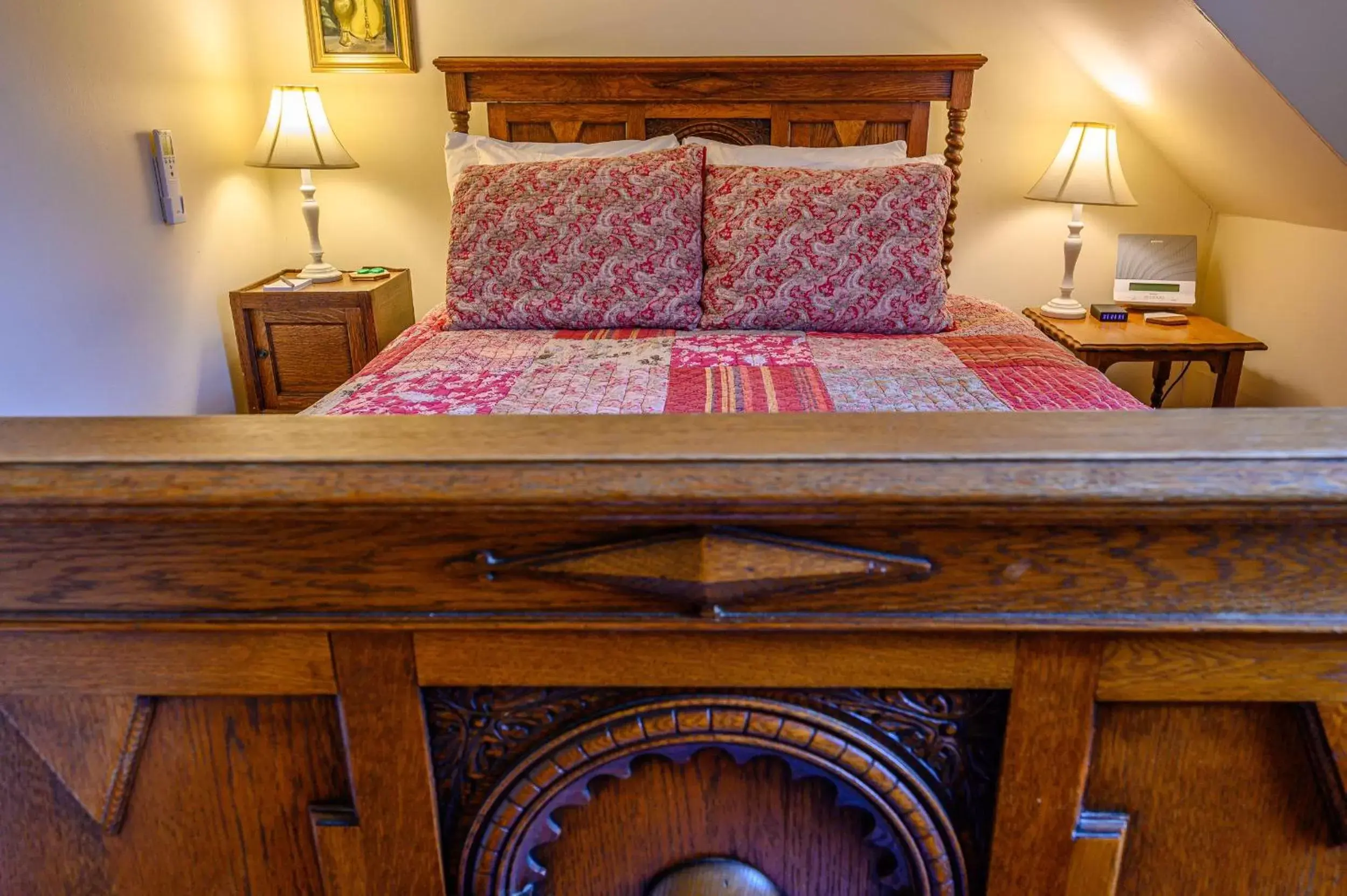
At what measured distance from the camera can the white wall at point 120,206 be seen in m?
2.05

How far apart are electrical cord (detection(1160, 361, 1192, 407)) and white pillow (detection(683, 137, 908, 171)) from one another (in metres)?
1.26

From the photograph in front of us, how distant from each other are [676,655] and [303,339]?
7.82 feet

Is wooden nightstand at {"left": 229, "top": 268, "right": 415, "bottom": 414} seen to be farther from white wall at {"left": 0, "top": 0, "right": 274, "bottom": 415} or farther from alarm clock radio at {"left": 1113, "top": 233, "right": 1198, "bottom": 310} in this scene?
alarm clock radio at {"left": 1113, "top": 233, "right": 1198, "bottom": 310}

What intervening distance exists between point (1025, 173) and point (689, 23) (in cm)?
115

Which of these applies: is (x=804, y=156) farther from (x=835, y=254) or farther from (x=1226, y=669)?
(x=1226, y=669)

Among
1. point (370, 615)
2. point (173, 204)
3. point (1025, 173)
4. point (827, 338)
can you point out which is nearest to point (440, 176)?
point (173, 204)

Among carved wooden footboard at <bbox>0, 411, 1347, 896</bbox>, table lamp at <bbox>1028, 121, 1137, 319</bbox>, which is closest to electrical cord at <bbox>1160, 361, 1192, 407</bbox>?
table lamp at <bbox>1028, 121, 1137, 319</bbox>

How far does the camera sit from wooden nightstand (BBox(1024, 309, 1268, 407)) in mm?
2469

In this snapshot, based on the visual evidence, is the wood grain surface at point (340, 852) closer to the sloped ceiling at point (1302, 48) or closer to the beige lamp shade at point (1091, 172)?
the sloped ceiling at point (1302, 48)

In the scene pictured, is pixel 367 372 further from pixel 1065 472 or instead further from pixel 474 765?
pixel 1065 472

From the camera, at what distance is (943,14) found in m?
2.74

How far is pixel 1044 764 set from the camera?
56cm

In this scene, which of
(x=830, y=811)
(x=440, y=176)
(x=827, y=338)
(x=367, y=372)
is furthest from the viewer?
(x=440, y=176)

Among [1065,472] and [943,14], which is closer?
[1065,472]
